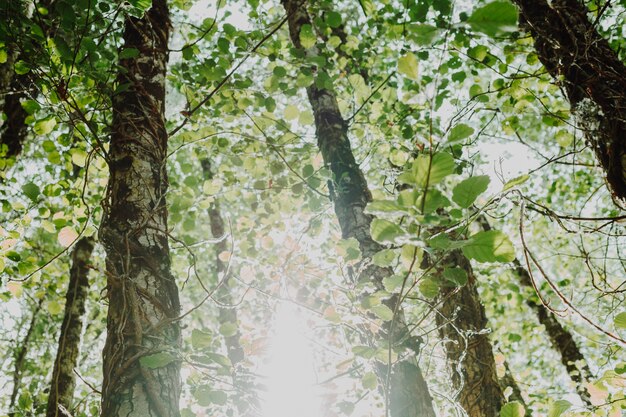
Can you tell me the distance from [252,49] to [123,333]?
2082mm

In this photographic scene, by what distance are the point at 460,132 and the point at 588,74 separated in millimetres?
1802

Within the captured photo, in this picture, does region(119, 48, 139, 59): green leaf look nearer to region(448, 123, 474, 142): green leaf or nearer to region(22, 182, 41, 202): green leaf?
region(22, 182, 41, 202): green leaf

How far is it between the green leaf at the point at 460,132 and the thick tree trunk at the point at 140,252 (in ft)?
3.84

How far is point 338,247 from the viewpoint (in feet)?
6.01

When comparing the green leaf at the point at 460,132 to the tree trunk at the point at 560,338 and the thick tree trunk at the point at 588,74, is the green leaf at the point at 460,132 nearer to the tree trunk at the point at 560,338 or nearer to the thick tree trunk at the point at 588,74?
the thick tree trunk at the point at 588,74

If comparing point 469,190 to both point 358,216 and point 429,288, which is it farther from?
point 358,216

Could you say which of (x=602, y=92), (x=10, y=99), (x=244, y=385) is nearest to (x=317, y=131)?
(x=602, y=92)

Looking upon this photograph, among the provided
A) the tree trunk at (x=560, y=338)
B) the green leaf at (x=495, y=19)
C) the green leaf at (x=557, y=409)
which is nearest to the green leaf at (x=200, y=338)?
the green leaf at (x=557, y=409)

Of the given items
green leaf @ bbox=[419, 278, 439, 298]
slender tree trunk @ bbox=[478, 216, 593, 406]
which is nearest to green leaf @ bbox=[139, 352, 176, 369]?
green leaf @ bbox=[419, 278, 439, 298]

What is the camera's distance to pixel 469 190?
2.80 ft

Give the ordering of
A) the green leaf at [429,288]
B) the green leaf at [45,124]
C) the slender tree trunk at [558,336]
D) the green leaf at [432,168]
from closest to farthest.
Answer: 1. the green leaf at [432,168]
2. the green leaf at [429,288]
3. the green leaf at [45,124]
4. the slender tree trunk at [558,336]

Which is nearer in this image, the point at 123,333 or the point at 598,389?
the point at 123,333

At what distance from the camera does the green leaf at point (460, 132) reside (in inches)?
32.7

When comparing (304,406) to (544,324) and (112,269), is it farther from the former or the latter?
(544,324)
